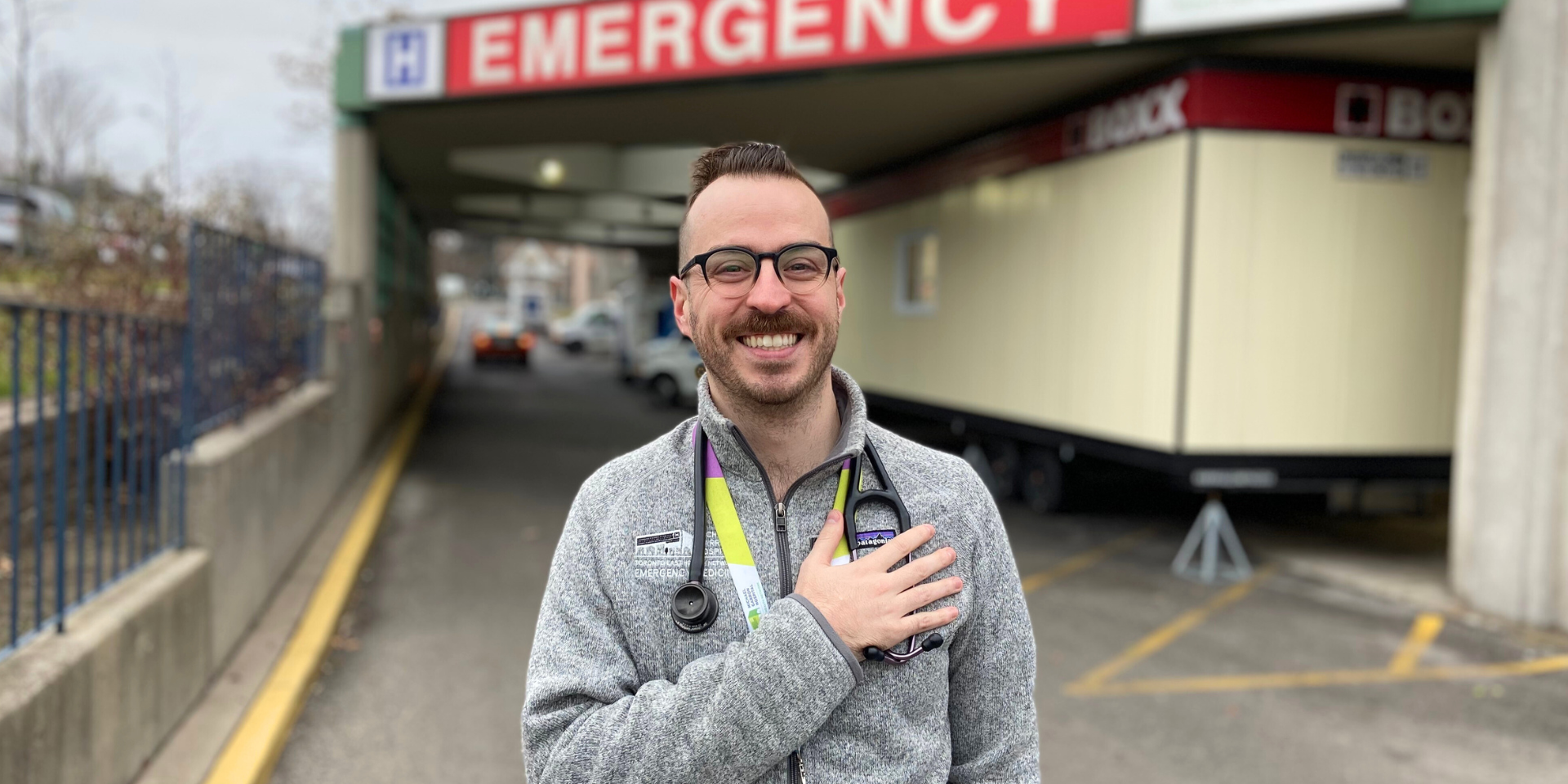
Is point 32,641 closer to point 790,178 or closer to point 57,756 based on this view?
point 57,756

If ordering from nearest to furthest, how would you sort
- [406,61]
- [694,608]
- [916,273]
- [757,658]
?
[757,658], [694,608], [406,61], [916,273]

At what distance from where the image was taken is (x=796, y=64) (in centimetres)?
1001

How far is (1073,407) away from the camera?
10.7m

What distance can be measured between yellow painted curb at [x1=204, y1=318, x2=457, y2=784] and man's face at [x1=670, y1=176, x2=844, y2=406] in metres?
3.49

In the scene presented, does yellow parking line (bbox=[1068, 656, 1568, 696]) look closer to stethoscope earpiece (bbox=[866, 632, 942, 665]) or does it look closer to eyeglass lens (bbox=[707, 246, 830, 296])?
stethoscope earpiece (bbox=[866, 632, 942, 665])

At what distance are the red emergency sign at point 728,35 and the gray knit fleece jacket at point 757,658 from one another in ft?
25.9

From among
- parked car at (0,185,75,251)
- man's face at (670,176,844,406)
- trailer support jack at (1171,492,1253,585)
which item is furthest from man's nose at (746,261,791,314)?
parked car at (0,185,75,251)

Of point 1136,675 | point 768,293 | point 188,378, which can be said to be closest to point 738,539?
point 768,293

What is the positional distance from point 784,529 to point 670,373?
69.0ft

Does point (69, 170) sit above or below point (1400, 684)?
above

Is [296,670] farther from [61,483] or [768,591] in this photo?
[768,591]

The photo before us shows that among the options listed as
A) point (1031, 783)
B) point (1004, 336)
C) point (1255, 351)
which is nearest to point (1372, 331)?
point (1255, 351)

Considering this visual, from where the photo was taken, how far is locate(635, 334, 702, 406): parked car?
2233 cm

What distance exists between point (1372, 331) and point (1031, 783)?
28.3 feet
